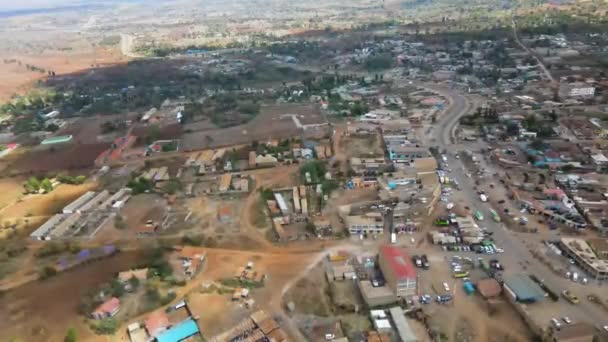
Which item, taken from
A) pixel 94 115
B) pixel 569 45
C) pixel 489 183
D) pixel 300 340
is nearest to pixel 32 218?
pixel 300 340

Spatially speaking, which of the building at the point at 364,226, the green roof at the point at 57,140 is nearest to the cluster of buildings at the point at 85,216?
the green roof at the point at 57,140

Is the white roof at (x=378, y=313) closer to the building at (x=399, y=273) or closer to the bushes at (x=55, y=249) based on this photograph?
the building at (x=399, y=273)

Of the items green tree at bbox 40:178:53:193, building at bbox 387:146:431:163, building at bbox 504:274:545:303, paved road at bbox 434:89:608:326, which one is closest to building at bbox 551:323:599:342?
paved road at bbox 434:89:608:326

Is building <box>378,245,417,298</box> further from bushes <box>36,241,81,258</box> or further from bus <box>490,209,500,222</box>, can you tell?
bushes <box>36,241,81,258</box>

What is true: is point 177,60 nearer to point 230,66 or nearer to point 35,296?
point 230,66

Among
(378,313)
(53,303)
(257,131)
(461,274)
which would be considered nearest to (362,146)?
(257,131)
